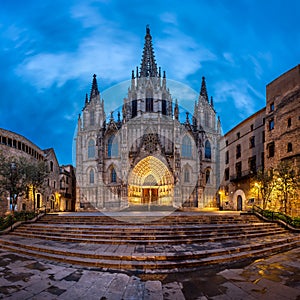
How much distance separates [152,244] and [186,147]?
29169 millimetres

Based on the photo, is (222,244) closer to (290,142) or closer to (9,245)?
(9,245)

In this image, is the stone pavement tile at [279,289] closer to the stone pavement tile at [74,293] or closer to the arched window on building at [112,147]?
the stone pavement tile at [74,293]

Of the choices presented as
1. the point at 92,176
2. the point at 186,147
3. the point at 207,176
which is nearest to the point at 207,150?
the point at 207,176

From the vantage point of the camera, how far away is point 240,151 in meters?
31.2

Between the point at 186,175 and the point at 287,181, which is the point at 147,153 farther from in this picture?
the point at 287,181

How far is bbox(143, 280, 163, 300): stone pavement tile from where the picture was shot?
5.20 meters

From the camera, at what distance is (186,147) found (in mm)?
38125

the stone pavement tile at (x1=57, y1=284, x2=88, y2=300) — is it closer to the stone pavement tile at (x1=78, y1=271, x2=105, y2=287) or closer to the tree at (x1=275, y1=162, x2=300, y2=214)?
the stone pavement tile at (x1=78, y1=271, x2=105, y2=287)

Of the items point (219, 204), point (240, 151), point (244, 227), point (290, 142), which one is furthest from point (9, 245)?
point (219, 204)

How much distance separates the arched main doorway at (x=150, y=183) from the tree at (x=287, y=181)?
633 inches

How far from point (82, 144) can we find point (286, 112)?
102 feet

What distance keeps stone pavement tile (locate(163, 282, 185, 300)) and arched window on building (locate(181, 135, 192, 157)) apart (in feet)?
105

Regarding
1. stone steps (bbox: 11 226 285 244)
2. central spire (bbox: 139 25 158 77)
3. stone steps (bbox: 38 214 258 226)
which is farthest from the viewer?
central spire (bbox: 139 25 158 77)

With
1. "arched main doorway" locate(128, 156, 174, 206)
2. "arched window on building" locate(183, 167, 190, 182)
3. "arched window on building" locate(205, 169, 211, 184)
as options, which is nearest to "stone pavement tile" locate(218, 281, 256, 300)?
"arched main doorway" locate(128, 156, 174, 206)
